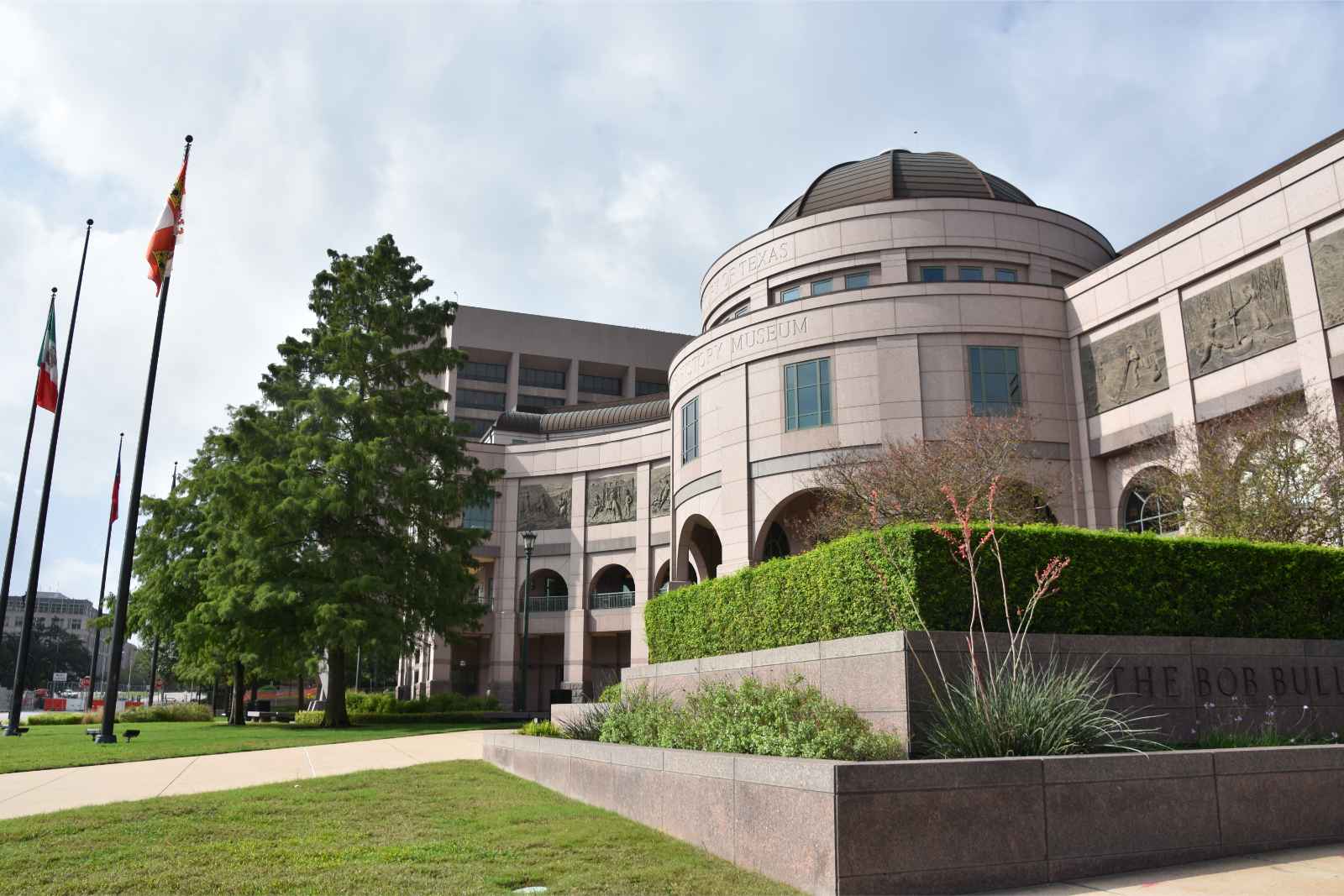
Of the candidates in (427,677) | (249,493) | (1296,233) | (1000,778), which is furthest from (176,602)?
(1296,233)

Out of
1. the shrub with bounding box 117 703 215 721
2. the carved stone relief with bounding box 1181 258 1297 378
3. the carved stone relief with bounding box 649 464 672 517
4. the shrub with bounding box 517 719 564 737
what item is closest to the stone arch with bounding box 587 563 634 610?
the carved stone relief with bounding box 649 464 672 517

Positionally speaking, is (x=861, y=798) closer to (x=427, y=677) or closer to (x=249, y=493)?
(x=249, y=493)

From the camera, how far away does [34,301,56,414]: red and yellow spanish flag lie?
3116 cm

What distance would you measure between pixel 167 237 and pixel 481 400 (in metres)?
59.1

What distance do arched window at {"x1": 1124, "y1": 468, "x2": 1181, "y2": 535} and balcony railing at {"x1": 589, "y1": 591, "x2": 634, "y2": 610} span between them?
27.6 m

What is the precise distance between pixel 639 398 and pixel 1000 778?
53.7 m

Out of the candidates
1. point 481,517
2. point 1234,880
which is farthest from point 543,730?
point 481,517

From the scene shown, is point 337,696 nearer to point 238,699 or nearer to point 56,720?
point 238,699

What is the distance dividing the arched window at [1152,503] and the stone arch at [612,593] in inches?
1086

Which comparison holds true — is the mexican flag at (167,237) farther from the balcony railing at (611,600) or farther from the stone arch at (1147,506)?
the balcony railing at (611,600)

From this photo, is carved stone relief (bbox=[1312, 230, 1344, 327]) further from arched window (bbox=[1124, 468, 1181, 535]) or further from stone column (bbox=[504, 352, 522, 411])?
stone column (bbox=[504, 352, 522, 411])

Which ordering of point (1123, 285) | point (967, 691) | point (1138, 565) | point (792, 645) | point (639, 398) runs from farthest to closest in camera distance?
point (639, 398) → point (1123, 285) → point (792, 645) → point (1138, 565) → point (967, 691)

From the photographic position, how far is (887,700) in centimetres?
992

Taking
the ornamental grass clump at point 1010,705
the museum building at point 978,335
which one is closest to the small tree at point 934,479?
the museum building at point 978,335
